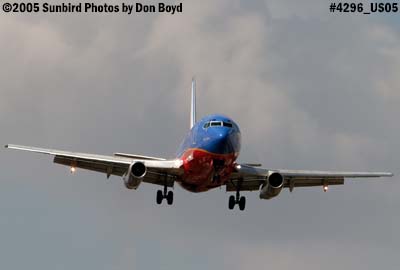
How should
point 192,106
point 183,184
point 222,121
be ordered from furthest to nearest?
1. point 192,106
2. point 183,184
3. point 222,121

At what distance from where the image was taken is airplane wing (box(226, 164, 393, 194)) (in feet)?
257

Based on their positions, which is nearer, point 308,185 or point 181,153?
point 181,153

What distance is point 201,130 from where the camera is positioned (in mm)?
73438

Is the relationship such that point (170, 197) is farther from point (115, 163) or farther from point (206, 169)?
point (206, 169)

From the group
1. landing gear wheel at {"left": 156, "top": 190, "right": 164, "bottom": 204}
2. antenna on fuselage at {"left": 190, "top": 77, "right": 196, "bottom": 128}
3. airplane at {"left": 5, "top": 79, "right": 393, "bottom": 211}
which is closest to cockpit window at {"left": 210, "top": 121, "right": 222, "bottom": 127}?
airplane at {"left": 5, "top": 79, "right": 393, "bottom": 211}

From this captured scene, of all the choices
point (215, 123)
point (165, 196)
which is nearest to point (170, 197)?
point (165, 196)

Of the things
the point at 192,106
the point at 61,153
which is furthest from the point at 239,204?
the point at 192,106

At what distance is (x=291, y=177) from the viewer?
81.8 metres

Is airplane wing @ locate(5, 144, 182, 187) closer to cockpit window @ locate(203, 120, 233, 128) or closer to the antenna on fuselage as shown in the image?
cockpit window @ locate(203, 120, 233, 128)

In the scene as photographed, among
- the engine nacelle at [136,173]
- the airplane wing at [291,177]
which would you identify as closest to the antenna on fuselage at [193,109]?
the airplane wing at [291,177]

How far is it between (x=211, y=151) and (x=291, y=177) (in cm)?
1152

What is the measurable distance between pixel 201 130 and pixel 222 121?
64.0 inches

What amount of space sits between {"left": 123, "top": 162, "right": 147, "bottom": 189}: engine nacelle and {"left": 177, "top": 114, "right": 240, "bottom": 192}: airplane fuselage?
2602 mm

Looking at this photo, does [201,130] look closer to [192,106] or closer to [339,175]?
[339,175]
